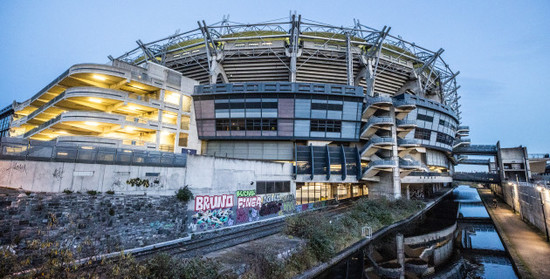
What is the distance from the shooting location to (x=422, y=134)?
47.5 metres

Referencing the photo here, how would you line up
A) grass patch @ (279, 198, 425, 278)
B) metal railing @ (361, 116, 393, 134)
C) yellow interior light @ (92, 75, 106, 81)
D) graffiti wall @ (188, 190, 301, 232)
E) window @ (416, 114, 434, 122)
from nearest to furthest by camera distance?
grass patch @ (279, 198, 425, 278) < graffiti wall @ (188, 190, 301, 232) < yellow interior light @ (92, 75, 106, 81) < metal railing @ (361, 116, 393, 134) < window @ (416, 114, 434, 122)

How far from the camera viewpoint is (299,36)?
41.9 m

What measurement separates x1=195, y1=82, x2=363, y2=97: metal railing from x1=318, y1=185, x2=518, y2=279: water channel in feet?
71.3

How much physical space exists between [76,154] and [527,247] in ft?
120

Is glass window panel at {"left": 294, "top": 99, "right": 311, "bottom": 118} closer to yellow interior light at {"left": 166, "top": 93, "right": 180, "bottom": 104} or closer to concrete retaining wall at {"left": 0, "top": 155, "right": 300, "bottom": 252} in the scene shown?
concrete retaining wall at {"left": 0, "top": 155, "right": 300, "bottom": 252}

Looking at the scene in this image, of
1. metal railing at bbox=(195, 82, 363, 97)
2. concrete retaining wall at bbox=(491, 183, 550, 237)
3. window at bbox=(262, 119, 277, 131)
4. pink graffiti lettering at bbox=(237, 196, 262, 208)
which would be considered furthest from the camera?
window at bbox=(262, 119, 277, 131)

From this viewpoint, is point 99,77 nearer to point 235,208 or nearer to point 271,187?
point 235,208

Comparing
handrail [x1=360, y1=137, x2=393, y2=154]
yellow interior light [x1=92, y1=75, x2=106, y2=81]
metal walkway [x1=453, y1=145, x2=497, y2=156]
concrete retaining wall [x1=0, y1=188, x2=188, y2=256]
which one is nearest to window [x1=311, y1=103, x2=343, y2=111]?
handrail [x1=360, y1=137, x2=393, y2=154]

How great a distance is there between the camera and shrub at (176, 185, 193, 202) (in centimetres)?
2147

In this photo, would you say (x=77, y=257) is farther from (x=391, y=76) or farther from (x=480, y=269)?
(x=391, y=76)

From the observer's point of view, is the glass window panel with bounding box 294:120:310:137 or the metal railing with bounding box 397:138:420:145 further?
the metal railing with bounding box 397:138:420:145

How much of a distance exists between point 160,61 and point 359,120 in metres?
42.7

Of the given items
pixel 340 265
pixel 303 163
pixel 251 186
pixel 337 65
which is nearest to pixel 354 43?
pixel 337 65

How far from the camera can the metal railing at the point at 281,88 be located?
3759 centimetres
